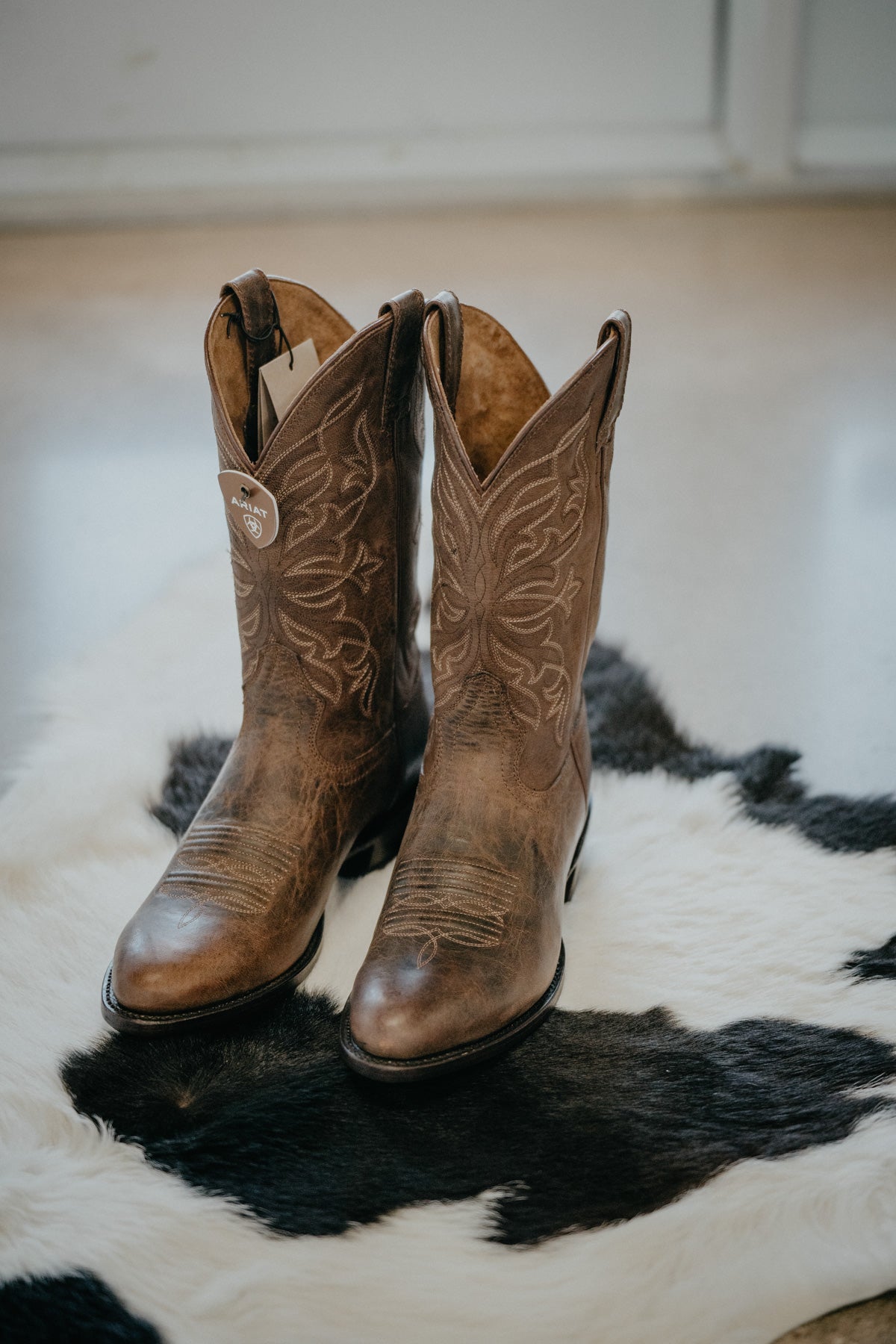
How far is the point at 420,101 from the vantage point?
321 cm

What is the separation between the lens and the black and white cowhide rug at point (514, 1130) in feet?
2.29

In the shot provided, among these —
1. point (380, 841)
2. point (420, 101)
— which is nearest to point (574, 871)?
point (380, 841)

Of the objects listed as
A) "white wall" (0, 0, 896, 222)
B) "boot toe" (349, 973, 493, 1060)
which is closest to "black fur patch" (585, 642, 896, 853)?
"boot toe" (349, 973, 493, 1060)

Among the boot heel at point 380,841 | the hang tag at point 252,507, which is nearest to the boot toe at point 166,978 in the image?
the boot heel at point 380,841

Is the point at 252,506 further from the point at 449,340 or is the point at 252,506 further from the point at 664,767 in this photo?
the point at 664,767

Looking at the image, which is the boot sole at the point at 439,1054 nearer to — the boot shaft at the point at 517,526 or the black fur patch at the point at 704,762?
the boot shaft at the point at 517,526

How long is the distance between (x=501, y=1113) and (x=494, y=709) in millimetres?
322

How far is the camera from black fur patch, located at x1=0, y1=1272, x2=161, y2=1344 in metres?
0.68

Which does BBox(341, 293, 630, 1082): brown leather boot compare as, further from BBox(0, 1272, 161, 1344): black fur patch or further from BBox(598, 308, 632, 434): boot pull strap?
BBox(0, 1272, 161, 1344): black fur patch

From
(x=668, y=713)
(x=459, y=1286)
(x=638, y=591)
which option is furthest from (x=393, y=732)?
(x=638, y=591)

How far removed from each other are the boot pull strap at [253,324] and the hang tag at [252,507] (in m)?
0.03

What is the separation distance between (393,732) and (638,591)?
64cm

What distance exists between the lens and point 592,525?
0.94 metres

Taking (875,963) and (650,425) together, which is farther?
(650,425)
